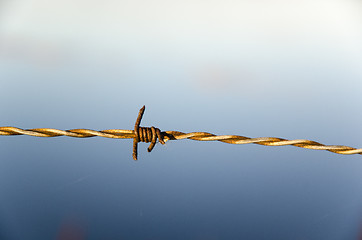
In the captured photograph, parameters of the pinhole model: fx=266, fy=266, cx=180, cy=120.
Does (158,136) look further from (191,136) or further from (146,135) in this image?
(191,136)

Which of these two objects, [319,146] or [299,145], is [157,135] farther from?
[319,146]

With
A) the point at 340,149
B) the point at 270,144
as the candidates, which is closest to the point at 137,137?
the point at 270,144

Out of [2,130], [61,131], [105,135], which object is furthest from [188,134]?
[2,130]

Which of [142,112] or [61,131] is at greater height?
[142,112]

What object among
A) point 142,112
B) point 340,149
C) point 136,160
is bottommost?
point 136,160

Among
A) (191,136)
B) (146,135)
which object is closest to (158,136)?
(146,135)
